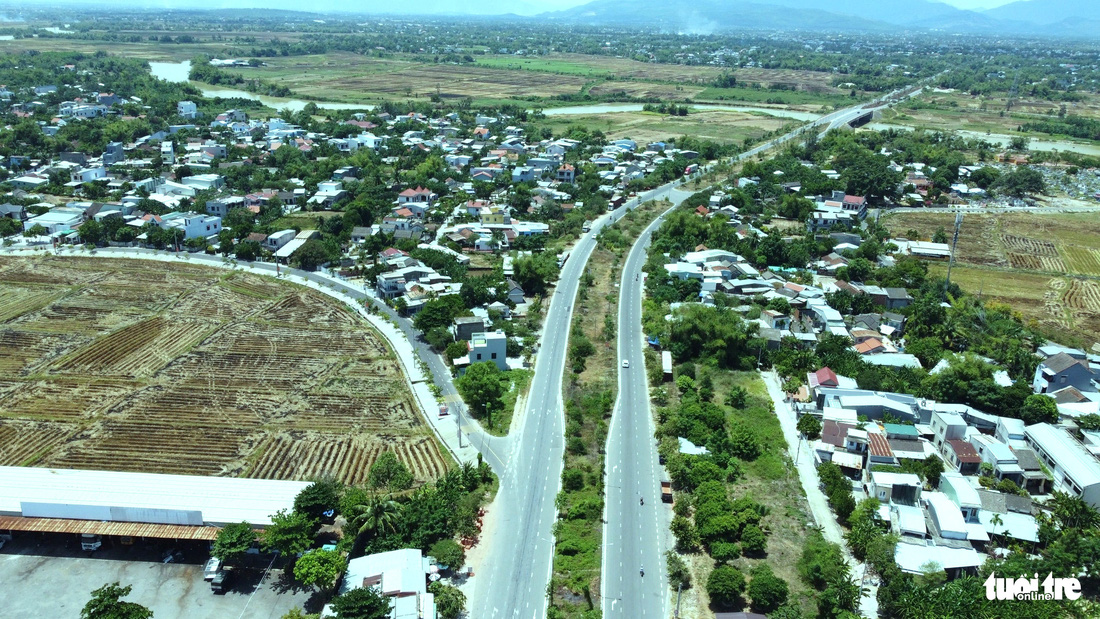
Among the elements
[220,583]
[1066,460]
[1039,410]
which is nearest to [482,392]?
[220,583]

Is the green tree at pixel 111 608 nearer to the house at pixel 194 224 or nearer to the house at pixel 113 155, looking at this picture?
the house at pixel 194 224

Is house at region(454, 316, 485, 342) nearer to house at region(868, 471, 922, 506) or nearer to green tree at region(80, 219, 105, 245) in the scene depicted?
house at region(868, 471, 922, 506)

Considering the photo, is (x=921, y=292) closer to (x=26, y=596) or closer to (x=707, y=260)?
(x=707, y=260)

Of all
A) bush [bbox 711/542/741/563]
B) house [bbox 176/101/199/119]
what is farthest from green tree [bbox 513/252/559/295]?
house [bbox 176/101/199/119]

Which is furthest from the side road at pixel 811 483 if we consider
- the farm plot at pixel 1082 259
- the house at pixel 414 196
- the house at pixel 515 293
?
the house at pixel 414 196

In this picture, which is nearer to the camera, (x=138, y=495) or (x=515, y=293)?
(x=138, y=495)

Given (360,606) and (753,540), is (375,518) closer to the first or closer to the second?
(360,606)
